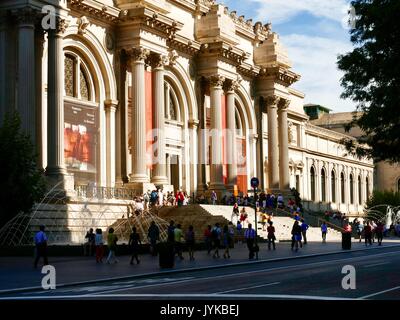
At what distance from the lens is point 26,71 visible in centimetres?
3594

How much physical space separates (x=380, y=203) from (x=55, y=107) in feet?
218

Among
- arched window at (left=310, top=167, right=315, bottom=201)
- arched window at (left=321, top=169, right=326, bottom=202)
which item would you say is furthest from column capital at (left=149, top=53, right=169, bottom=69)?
arched window at (left=321, top=169, right=326, bottom=202)

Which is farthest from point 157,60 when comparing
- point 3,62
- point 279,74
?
point 279,74

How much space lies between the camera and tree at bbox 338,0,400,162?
72.6 feet

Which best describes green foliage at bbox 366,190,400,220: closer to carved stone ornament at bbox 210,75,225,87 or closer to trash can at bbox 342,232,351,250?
carved stone ornament at bbox 210,75,225,87

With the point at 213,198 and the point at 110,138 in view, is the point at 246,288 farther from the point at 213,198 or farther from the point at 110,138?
the point at 213,198

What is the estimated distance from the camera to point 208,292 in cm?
1600

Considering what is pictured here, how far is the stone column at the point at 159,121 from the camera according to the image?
47.4 metres

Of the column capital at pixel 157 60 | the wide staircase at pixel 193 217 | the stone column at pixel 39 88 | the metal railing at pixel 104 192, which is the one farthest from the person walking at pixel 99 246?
the column capital at pixel 157 60

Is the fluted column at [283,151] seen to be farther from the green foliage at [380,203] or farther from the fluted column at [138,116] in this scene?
the green foliage at [380,203]

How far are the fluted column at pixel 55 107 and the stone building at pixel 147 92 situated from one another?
5cm

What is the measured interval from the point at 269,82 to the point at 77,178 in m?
26.7

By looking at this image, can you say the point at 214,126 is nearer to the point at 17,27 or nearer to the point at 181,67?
the point at 181,67
